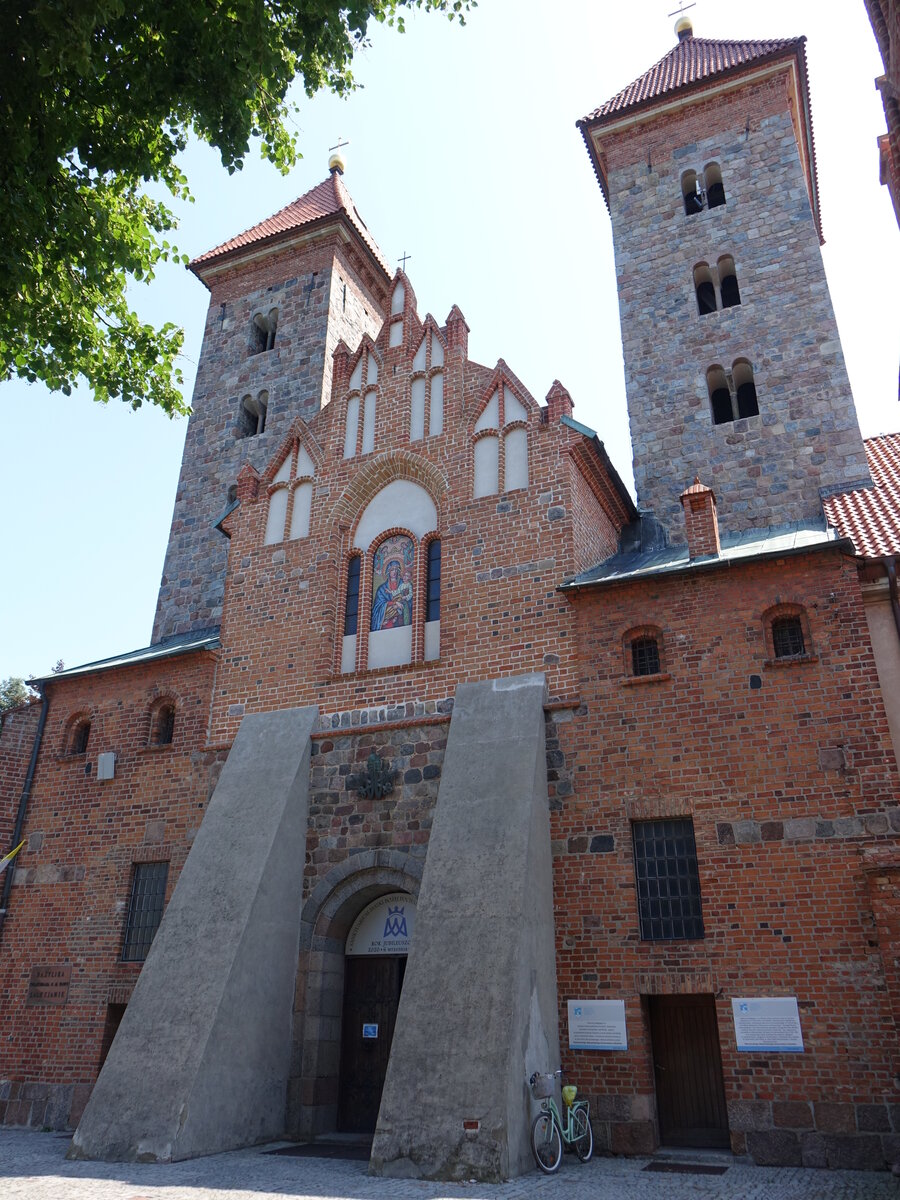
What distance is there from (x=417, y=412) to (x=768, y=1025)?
35.3 feet

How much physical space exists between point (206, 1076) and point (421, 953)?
2.86m

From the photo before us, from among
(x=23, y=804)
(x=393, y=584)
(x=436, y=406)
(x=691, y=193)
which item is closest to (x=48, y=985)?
(x=23, y=804)

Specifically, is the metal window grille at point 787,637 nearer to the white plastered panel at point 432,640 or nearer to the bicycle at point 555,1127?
the white plastered panel at point 432,640

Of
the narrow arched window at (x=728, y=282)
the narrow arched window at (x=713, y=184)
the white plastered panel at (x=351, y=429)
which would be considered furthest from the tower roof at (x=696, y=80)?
the white plastered panel at (x=351, y=429)

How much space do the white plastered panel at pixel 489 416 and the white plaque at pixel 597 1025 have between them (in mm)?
8830

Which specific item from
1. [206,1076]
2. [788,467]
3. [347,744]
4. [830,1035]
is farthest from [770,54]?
[206,1076]

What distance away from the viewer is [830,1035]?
10.1 meters

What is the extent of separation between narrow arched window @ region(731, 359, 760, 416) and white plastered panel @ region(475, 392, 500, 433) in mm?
5449

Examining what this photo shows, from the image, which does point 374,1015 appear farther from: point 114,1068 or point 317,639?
point 317,639

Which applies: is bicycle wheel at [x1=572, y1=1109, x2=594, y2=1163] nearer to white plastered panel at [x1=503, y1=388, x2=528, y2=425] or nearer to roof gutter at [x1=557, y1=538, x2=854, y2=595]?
roof gutter at [x1=557, y1=538, x2=854, y2=595]

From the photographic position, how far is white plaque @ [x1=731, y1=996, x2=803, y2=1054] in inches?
402

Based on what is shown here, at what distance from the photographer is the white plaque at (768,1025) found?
1021 centimetres

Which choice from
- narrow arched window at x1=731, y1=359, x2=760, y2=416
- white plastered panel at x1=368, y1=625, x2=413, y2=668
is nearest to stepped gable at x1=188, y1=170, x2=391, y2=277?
narrow arched window at x1=731, y1=359, x2=760, y2=416

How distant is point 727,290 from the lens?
19234 millimetres
